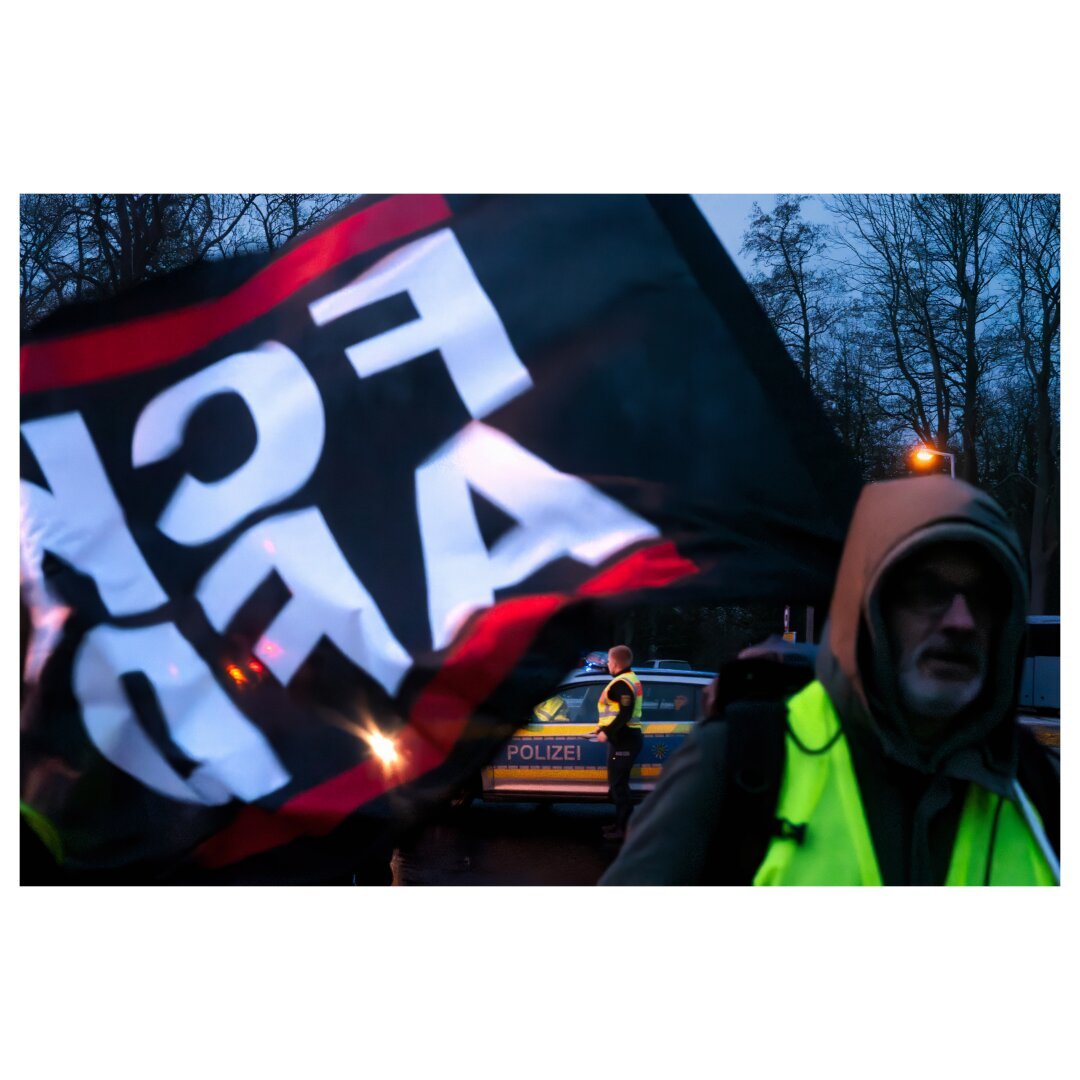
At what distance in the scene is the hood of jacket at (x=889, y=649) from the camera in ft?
8.46

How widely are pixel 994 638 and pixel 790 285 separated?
1373 millimetres

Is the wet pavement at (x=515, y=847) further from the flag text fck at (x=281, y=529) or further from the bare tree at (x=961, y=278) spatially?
the bare tree at (x=961, y=278)

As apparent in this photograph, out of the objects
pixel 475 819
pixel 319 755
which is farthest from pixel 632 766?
pixel 319 755

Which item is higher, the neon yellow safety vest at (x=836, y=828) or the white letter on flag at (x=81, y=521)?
the white letter on flag at (x=81, y=521)

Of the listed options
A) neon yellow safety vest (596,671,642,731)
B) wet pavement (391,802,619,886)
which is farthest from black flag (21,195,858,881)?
neon yellow safety vest (596,671,642,731)

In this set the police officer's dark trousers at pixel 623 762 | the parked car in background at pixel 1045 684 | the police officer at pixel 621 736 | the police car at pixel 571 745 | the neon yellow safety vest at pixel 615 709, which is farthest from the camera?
the police car at pixel 571 745

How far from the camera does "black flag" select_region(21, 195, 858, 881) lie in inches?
126

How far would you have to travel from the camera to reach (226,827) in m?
3.20

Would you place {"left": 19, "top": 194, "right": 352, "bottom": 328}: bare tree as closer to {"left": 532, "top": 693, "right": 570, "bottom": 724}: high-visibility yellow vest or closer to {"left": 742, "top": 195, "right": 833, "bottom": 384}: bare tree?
{"left": 742, "top": 195, "right": 833, "bottom": 384}: bare tree

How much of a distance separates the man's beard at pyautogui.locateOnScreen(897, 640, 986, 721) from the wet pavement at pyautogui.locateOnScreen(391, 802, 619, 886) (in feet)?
8.39

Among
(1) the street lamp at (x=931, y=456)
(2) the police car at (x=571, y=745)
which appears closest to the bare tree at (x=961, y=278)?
(1) the street lamp at (x=931, y=456)

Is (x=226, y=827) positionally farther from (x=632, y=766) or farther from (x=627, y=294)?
(x=632, y=766)

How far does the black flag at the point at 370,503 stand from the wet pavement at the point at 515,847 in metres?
1.51

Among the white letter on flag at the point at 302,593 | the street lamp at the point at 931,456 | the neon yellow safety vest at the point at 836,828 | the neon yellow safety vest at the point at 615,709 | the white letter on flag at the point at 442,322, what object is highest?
the white letter on flag at the point at 442,322
